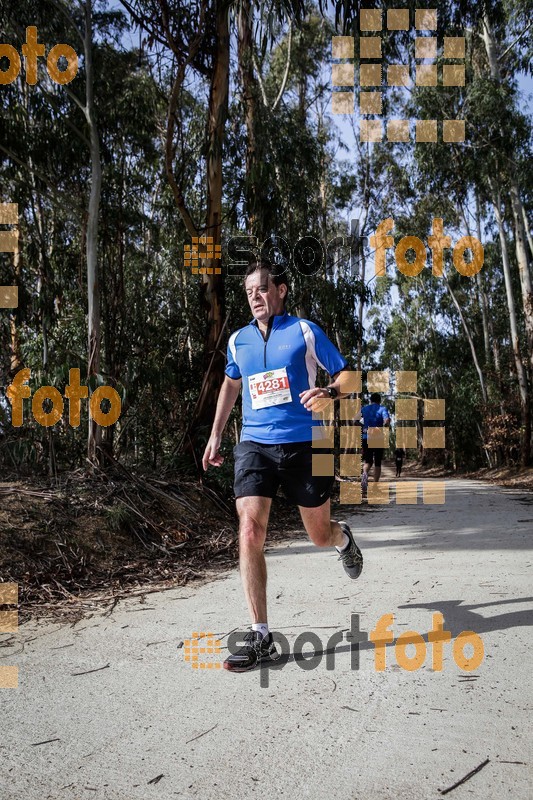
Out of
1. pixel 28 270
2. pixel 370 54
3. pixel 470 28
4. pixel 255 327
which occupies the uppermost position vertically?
pixel 470 28

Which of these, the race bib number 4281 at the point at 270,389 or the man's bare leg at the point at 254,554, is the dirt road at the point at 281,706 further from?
the race bib number 4281 at the point at 270,389

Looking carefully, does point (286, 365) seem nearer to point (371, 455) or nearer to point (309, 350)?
point (309, 350)

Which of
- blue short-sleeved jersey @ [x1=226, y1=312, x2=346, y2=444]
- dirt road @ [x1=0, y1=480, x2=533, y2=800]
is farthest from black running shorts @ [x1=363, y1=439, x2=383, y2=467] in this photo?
blue short-sleeved jersey @ [x1=226, y1=312, x2=346, y2=444]

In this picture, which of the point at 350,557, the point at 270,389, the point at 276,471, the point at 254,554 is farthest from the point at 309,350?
the point at 350,557

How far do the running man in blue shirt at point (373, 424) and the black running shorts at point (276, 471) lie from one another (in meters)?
9.08

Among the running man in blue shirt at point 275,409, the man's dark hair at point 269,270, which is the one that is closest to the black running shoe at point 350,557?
the running man in blue shirt at point 275,409

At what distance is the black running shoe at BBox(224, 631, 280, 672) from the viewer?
10.3 feet

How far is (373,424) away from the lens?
1280 cm

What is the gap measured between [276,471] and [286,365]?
56cm

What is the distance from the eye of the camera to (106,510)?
6.11 metres

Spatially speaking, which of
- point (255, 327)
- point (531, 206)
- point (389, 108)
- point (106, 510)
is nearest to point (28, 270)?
point (106, 510)

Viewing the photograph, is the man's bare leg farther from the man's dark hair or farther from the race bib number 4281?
the man's dark hair

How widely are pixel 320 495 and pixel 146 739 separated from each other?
163 centimetres

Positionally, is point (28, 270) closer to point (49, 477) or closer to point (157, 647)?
point (49, 477)
